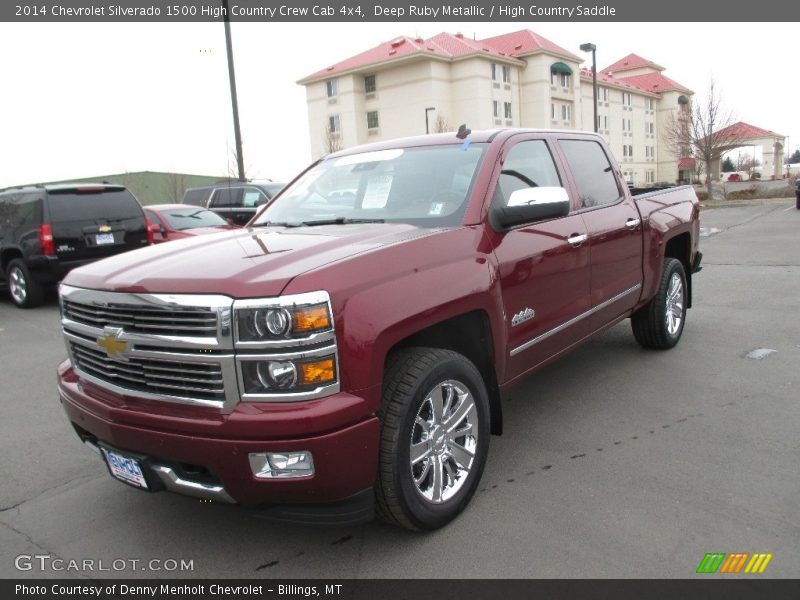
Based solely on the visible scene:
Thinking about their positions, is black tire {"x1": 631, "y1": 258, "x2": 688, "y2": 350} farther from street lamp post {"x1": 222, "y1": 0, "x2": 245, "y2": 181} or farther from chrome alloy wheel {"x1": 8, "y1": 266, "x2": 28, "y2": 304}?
street lamp post {"x1": 222, "y1": 0, "x2": 245, "y2": 181}

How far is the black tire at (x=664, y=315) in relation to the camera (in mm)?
5719

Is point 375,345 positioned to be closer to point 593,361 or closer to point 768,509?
point 768,509

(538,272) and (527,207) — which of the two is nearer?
(527,207)

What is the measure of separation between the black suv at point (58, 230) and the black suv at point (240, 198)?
4.34 metres

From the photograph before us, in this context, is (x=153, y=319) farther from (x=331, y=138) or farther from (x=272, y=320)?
(x=331, y=138)

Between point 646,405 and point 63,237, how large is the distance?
829cm

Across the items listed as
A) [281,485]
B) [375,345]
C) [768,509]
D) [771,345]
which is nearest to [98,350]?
[281,485]

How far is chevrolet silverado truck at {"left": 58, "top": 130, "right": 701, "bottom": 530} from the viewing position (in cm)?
256

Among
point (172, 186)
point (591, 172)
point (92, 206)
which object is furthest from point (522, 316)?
point (172, 186)

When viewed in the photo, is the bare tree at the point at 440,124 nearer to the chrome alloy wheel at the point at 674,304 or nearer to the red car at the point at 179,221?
the red car at the point at 179,221

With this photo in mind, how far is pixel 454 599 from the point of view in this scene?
2658 mm

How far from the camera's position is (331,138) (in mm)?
54688

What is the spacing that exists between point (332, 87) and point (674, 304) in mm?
56382

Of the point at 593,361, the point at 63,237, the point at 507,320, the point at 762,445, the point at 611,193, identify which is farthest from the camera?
the point at 63,237
